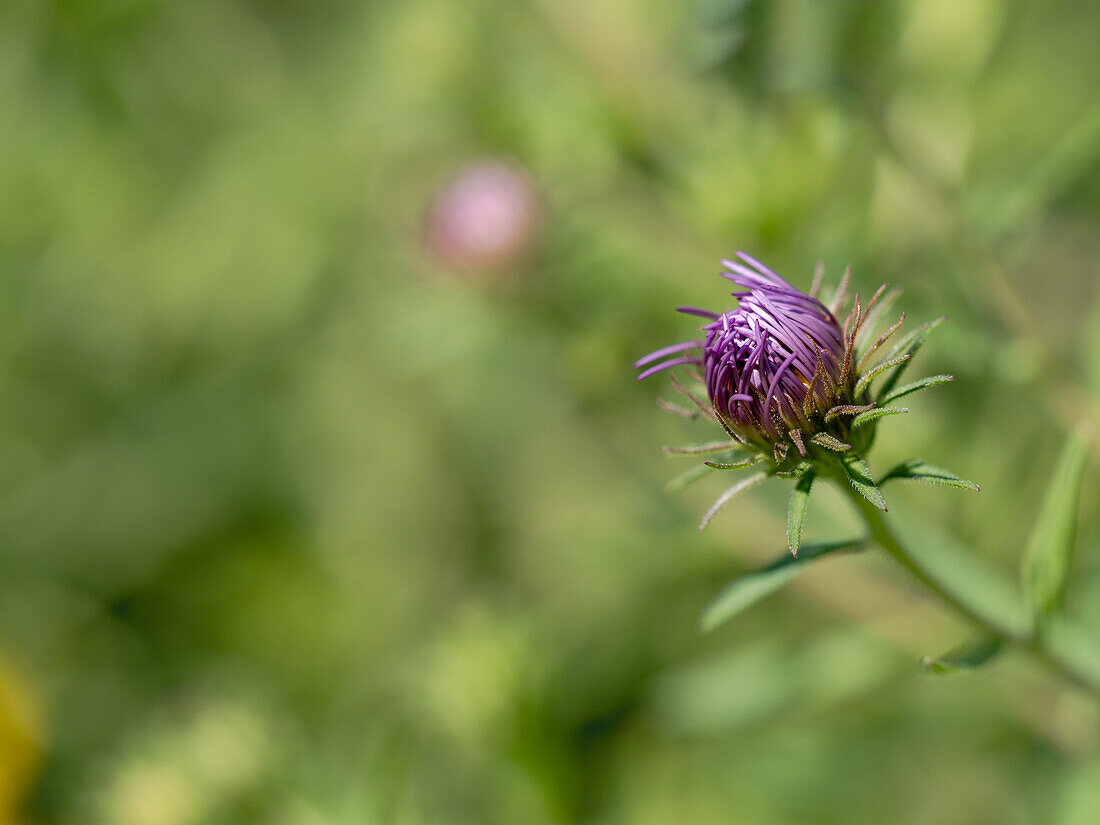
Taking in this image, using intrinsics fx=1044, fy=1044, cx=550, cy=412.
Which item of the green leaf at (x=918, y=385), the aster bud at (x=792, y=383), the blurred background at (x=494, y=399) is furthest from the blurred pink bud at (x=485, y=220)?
the green leaf at (x=918, y=385)

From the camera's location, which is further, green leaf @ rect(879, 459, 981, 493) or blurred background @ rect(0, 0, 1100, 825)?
blurred background @ rect(0, 0, 1100, 825)

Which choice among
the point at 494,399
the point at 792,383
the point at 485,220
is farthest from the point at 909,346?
the point at 494,399

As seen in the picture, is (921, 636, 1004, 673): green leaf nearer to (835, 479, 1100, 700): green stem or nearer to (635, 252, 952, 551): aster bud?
(835, 479, 1100, 700): green stem

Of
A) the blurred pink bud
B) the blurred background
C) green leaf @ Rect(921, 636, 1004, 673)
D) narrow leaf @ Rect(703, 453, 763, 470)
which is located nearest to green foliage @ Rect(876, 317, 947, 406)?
narrow leaf @ Rect(703, 453, 763, 470)

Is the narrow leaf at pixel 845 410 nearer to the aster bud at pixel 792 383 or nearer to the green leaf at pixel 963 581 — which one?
the aster bud at pixel 792 383

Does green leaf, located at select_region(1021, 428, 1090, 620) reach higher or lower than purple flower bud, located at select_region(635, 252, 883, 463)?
lower

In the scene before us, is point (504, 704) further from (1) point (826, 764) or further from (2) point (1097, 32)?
(2) point (1097, 32)
